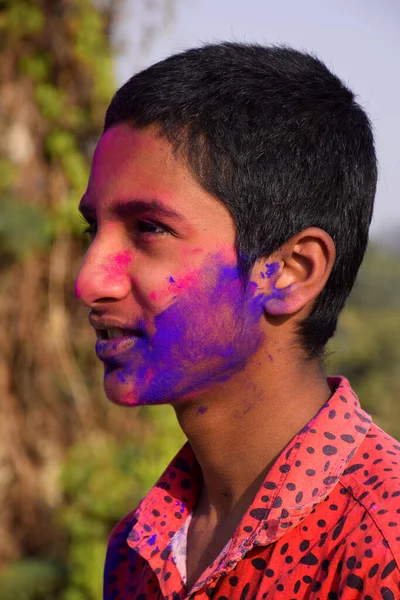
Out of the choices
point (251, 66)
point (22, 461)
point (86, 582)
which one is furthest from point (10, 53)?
point (251, 66)

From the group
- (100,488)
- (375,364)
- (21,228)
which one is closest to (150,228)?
(100,488)

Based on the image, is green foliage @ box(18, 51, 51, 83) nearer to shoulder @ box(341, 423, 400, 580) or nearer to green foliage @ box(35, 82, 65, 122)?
green foliage @ box(35, 82, 65, 122)

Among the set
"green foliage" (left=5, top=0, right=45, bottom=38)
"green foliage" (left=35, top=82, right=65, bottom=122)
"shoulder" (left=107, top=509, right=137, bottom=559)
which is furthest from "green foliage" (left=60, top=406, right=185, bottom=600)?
"green foliage" (left=5, top=0, right=45, bottom=38)

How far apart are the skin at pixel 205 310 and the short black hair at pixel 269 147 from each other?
0.04 meters

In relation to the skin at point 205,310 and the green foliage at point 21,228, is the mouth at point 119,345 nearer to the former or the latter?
the skin at point 205,310

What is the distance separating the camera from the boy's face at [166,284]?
6.08 feet

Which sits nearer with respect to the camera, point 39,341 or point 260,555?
point 260,555

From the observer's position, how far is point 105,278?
1.89 meters

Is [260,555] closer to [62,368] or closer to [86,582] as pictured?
[86,582]

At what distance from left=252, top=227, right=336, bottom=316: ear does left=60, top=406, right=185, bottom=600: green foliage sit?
3107mm

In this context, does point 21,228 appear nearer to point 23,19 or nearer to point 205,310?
point 23,19

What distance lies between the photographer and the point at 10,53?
5.74 meters

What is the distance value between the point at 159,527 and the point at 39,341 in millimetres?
3763

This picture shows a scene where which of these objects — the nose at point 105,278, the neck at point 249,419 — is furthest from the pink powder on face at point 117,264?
the neck at point 249,419
